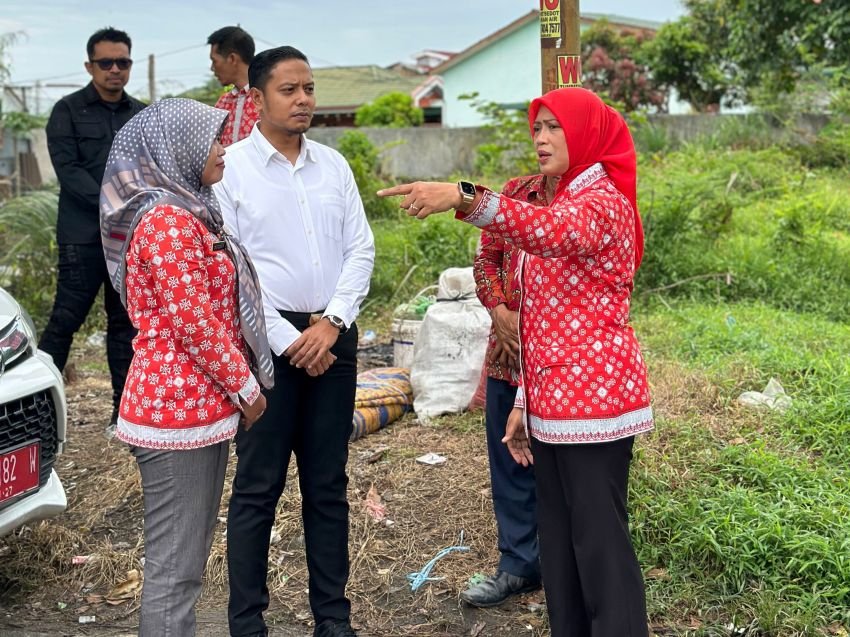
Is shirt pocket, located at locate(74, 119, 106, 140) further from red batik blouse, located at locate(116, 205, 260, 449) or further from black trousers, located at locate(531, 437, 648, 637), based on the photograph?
black trousers, located at locate(531, 437, 648, 637)

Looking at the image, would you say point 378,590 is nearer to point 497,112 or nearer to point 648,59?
point 497,112

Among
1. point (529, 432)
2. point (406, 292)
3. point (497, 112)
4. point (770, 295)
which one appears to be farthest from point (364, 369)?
point (497, 112)

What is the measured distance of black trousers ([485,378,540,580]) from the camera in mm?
3660

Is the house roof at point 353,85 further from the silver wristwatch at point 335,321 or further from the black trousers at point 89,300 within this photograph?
the silver wristwatch at point 335,321

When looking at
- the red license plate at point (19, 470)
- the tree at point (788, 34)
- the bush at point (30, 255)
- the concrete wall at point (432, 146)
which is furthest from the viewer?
the concrete wall at point (432, 146)

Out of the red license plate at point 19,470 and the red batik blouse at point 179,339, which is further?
the red license plate at point 19,470

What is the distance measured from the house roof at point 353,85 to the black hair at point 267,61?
92.8 feet

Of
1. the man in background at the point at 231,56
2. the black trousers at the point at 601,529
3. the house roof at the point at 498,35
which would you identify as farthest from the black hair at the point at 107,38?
the house roof at the point at 498,35

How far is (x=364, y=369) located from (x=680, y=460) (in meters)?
2.69

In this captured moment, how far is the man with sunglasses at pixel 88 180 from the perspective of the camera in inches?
205

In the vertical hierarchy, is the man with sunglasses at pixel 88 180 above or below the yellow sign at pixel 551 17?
below

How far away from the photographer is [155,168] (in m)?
2.64

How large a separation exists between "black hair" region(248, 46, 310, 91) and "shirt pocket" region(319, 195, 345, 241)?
1.44 ft

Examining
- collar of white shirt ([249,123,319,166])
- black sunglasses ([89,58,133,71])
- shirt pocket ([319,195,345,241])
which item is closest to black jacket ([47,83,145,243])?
black sunglasses ([89,58,133,71])
